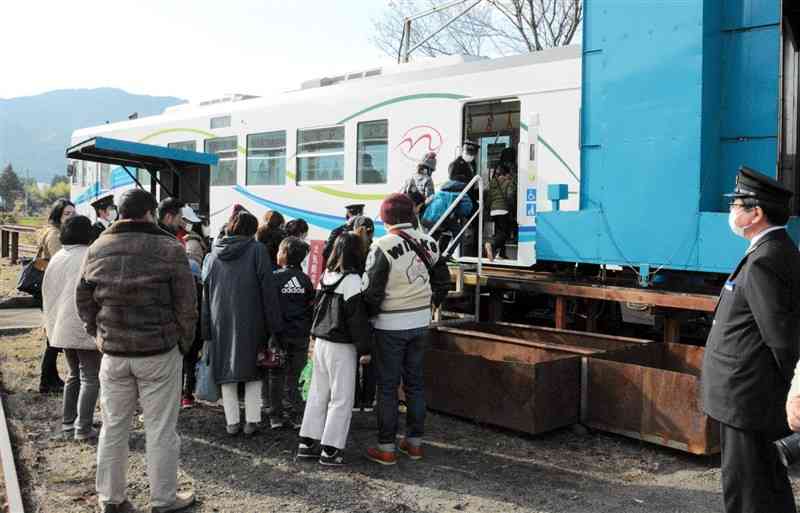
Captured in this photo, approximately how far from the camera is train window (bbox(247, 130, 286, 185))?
12391mm

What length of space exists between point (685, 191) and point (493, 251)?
3.10 metres

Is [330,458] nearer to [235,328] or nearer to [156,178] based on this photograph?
[235,328]

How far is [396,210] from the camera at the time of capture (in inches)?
211

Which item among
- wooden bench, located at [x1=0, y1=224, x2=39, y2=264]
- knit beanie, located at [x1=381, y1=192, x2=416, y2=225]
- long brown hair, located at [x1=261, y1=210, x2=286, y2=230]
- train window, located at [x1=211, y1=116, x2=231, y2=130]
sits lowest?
wooden bench, located at [x1=0, y1=224, x2=39, y2=264]

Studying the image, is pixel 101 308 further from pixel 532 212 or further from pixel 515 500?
pixel 532 212

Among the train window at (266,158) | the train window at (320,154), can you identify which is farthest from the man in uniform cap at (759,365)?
the train window at (266,158)

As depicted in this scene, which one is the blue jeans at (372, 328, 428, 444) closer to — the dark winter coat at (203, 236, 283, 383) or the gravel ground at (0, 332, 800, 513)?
the gravel ground at (0, 332, 800, 513)

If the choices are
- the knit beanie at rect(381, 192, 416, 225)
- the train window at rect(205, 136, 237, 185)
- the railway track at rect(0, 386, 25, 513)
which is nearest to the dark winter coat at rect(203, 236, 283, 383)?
the knit beanie at rect(381, 192, 416, 225)

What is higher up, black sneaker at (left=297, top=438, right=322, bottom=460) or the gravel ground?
black sneaker at (left=297, top=438, right=322, bottom=460)

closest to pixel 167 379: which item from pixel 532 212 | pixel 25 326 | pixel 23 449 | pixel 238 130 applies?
pixel 23 449

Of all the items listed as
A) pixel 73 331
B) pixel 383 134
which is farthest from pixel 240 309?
pixel 383 134

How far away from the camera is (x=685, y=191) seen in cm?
658

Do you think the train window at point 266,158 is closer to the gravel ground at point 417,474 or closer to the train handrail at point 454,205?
the train handrail at point 454,205

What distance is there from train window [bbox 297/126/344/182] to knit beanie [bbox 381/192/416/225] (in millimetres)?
5908
